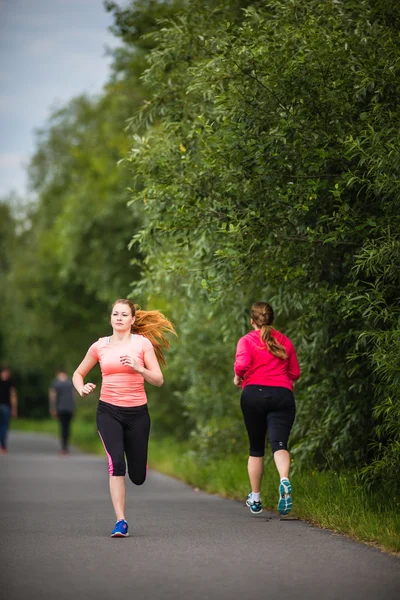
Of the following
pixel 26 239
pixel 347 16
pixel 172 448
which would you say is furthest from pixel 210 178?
pixel 26 239

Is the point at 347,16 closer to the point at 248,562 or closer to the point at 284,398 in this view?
the point at 284,398

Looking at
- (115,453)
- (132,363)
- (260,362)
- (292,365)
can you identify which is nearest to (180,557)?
(115,453)

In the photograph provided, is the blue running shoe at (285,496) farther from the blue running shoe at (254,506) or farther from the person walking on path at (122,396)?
the person walking on path at (122,396)

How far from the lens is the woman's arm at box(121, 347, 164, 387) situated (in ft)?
27.6

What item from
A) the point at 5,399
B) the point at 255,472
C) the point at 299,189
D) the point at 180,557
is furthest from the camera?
the point at 5,399

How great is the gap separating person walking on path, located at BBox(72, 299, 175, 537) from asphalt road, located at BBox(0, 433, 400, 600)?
21.6 inches

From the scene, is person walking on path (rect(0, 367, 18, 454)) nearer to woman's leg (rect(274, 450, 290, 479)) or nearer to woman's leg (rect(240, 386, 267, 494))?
woman's leg (rect(240, 386, 267, 494))

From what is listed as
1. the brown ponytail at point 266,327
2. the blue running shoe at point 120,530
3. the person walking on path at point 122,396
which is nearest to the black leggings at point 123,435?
the person walking on path at point 122,396

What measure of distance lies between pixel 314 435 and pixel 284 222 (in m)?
2.48

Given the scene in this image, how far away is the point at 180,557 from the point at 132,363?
172cm

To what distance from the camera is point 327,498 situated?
31.4 ft

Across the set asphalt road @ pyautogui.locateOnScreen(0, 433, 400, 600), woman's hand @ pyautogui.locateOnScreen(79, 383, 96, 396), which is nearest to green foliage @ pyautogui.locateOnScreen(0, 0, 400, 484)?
asphalt road @ pyautogui.locateOnScreen(0, 433, 400, 600)

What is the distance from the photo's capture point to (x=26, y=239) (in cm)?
5206

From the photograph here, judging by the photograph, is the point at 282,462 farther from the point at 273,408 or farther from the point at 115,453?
the point at 115,453
